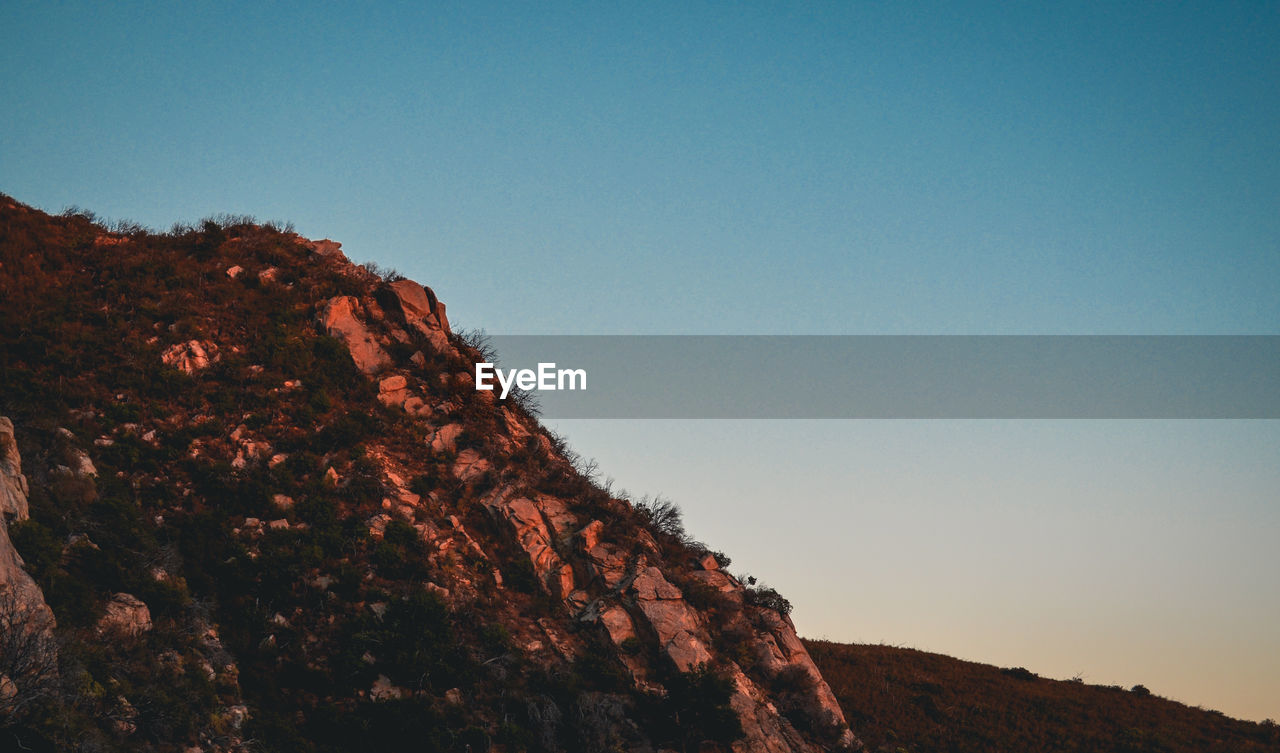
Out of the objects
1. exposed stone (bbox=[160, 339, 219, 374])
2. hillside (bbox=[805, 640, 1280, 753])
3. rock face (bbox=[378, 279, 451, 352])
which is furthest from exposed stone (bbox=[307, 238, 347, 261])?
hillside (bbox=[805, 640, 1280, 753])

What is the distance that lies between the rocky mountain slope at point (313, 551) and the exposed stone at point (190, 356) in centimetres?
12

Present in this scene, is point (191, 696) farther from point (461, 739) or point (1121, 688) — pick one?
point (1121, 688)

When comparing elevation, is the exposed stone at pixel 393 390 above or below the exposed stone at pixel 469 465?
above

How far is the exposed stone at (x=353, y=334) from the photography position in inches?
1635

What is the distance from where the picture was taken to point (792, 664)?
117 ft

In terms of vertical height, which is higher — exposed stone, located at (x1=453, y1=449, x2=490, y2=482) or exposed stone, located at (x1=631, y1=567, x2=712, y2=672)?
exposed stone, located at (x1=453, y1=449, x2=490, y2=482)

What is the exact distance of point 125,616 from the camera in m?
25.6

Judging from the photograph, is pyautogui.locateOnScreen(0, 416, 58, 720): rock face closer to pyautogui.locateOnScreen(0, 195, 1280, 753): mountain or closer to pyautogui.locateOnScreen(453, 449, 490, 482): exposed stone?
pyautogui.locateOnScreen(0, 195, 1280, 753): mountain

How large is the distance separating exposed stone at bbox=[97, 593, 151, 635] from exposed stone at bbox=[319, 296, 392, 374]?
1666cm

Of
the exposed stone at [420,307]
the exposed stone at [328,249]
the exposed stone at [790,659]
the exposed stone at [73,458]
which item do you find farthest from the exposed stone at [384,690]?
the exposed stone at [328,249]

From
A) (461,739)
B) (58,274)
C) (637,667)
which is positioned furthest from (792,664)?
(58,274)

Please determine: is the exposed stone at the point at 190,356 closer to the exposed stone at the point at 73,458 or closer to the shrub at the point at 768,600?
the exposed stone at the point at 73,458

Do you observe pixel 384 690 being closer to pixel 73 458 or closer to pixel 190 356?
pixel 73 458

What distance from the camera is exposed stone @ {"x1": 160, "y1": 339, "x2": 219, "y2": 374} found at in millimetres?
37531
